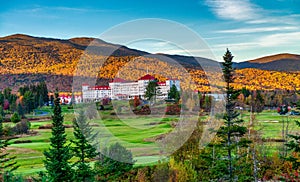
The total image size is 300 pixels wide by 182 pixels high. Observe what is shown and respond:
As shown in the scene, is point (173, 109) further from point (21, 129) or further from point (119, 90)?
point (21, 129)

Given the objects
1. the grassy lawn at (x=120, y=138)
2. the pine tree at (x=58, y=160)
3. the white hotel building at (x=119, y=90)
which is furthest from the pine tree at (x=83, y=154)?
the white hotel building at (x=119, y=90)

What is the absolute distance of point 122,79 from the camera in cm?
3600

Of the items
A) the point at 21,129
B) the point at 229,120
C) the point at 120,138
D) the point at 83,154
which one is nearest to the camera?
the point at 229,120

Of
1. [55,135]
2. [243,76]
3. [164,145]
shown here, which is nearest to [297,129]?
[164,145]

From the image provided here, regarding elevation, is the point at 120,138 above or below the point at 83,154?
below

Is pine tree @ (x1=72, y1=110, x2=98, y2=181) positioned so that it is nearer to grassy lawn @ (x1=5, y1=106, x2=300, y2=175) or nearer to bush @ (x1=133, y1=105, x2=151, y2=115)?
grassy lawn @ (x1=5, y1=106, x2=300, y2=175)

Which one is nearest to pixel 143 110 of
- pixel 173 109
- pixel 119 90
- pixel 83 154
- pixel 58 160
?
pixel 119 90

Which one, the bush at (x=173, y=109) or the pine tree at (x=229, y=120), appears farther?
the bush at (x=173, y=109)

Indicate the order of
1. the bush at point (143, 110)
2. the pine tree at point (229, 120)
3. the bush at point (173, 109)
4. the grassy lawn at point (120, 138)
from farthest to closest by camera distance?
1. the bush at point (173, 109)
2. the bush at point (143, 110)
3. the grassy lawn at point (120, 138)
4. the pine tree at point (229, 120)

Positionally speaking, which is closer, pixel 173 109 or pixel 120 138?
pixel 120 138

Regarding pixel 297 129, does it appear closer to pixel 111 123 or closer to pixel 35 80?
pixel 111 123

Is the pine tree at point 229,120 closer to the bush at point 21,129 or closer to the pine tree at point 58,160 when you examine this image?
the pine tree at point 58,160

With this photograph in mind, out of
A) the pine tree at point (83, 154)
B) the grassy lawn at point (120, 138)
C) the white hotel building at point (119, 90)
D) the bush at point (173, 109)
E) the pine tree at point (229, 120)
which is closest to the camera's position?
the pine tree at point (229, 120)

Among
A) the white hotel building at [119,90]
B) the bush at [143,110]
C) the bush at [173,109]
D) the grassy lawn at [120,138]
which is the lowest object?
the grassy lawn at [120,138]
